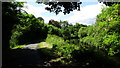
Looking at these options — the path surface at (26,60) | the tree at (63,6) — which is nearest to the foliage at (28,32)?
the path surface at (26,60)

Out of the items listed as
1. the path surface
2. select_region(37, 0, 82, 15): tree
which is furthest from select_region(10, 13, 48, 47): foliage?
select_region(37, 0, 82, 15): tree

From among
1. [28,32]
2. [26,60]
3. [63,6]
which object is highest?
[63,6]

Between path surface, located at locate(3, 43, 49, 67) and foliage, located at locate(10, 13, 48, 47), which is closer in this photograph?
path surface, located at locate(3, 43, 49, 67)

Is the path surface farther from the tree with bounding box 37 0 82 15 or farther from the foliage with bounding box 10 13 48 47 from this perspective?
the foliage with bounding box 10 13 48 47

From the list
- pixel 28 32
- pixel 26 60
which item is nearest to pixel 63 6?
pixel 26 60

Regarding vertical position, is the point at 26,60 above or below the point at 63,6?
below

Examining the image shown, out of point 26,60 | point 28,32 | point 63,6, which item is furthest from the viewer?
point 28,32

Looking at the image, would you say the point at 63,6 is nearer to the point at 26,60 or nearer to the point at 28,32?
the point at 26,60

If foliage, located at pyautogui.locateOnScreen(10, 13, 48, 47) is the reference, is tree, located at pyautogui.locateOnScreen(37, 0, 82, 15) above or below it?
above

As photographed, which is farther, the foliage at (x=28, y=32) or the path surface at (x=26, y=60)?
the foliage at (x=28, y=32)

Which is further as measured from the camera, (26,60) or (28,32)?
(28,32)

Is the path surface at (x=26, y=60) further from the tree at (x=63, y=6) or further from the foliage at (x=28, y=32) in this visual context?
the foliage at (x=28, y=32)

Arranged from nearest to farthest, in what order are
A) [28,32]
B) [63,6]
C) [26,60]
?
[63,6] < [26,60] < [28,32]

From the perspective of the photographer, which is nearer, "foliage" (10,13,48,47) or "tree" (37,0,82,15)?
"tree" (37,0,82,15)
